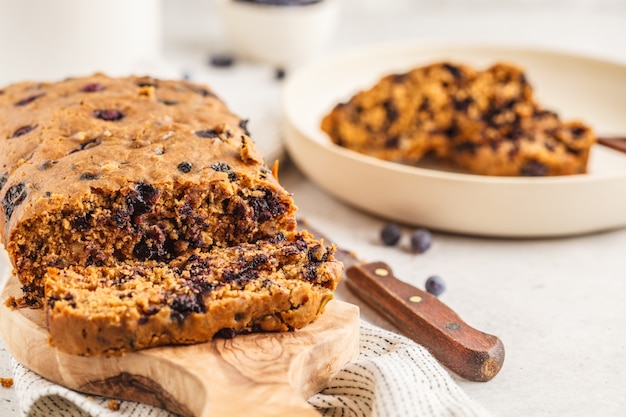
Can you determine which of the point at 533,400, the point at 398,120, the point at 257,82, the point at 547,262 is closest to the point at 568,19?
the point at 257,82

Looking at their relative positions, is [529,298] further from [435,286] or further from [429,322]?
[429,322]

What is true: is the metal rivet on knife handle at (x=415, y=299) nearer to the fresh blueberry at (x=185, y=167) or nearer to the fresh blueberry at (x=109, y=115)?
the fresh blueberry at (x=185, y=167)

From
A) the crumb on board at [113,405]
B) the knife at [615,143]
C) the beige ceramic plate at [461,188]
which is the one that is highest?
the knife at [615,143]

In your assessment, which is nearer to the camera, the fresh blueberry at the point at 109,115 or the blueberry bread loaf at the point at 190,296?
the blueberry bread loaf at the point at 190,296

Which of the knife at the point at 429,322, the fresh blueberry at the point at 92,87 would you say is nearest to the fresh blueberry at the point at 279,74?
the fresh blueberry at the point at 92,87

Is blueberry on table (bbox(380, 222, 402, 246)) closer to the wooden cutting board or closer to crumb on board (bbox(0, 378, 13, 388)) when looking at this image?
the wooden cutting board

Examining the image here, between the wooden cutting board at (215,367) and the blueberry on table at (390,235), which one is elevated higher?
the wooden cutting board at (215,367)

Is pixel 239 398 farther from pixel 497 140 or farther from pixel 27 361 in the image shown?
pixel 497 140

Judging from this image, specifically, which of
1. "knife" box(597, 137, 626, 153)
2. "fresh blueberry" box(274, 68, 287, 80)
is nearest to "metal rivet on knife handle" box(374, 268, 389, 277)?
"knife" box(597, 137, 626, 153)
